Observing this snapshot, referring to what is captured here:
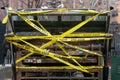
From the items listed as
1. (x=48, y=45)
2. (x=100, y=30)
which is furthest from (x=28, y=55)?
(x=100, y=30)

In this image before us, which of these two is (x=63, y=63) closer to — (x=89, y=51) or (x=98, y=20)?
(x=89, y=51)

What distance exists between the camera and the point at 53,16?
7.05m

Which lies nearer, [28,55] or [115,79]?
[28,55]

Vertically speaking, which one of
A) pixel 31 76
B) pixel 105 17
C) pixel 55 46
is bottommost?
pixel 31 76

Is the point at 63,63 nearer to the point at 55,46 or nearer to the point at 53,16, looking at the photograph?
the point at 55,46

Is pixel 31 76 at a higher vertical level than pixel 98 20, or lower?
lower

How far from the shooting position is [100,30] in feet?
23.6

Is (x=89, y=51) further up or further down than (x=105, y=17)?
further down

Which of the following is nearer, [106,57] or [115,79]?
[106,57]

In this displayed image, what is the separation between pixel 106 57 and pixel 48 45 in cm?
100

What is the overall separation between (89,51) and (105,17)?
24.5 inches

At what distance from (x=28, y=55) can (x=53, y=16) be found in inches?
30.1

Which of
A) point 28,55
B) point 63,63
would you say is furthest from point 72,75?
point 28,55

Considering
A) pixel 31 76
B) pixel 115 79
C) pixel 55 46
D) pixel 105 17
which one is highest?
pixel 105 17
